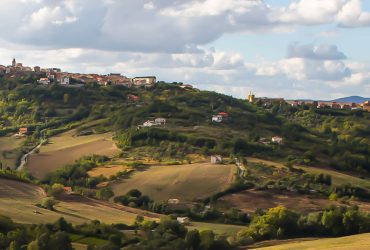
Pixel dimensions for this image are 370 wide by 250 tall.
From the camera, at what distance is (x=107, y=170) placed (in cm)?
9419

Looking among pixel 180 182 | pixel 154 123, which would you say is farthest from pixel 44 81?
pixel 180 182

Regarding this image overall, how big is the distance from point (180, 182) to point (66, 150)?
31070 millimetres

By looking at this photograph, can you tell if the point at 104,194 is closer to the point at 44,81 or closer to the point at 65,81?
the point at 44,81

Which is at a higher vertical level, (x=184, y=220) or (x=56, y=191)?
(x=56, y=191)

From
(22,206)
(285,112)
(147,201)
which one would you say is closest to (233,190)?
(147,201)

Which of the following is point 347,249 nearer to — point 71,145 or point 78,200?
point 78,200

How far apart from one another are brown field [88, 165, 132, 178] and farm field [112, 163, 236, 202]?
3.19m

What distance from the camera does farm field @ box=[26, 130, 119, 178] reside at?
9994 cm

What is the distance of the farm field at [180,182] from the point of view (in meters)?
82.5

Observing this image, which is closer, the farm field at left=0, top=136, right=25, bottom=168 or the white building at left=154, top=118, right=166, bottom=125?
the farm field at left=0, top=136, right=25, bottom=168

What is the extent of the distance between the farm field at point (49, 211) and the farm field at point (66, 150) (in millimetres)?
22559

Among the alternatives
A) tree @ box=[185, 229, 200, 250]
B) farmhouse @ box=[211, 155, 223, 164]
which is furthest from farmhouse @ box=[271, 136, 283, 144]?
tree @ box=[185, 229, 200, 250]

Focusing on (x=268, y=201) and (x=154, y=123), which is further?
(x=154, y=123)

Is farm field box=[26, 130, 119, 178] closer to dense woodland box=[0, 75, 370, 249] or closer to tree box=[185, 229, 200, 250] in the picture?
dense woodland box=[0, 75, 370, 249]
